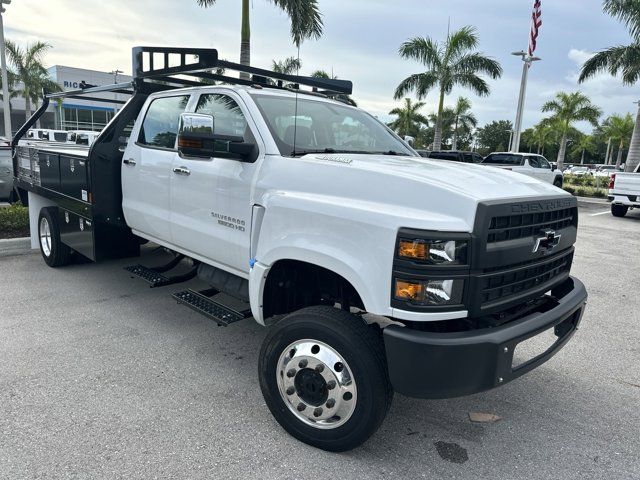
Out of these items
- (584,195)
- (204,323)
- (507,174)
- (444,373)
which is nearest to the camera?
(444,373)

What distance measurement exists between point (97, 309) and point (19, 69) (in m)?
34.8

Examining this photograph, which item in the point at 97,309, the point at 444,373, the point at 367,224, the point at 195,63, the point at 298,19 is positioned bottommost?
the point at 97,309

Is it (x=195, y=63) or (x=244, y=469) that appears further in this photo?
(x=195, y=63)

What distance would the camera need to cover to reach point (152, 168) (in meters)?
4.38

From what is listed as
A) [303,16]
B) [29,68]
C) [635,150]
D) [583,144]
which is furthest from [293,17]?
[583,144]

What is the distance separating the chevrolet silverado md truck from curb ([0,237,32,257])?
12.3ft

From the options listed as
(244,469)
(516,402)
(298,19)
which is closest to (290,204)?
(244,469)

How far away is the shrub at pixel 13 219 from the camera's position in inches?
301

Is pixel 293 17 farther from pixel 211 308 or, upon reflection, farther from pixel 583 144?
pixel 583 144

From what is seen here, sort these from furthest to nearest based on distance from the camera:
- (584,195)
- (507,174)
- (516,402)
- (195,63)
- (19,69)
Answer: (19,69) → (584,195) → (195,63) → (516,402) → (507,174)

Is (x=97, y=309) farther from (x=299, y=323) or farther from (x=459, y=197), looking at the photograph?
(x=459, y=197)

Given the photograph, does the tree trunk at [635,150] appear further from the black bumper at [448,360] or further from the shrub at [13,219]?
the black bumper at [448,360]

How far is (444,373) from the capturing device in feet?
7.72

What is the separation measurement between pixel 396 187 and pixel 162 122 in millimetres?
2732
